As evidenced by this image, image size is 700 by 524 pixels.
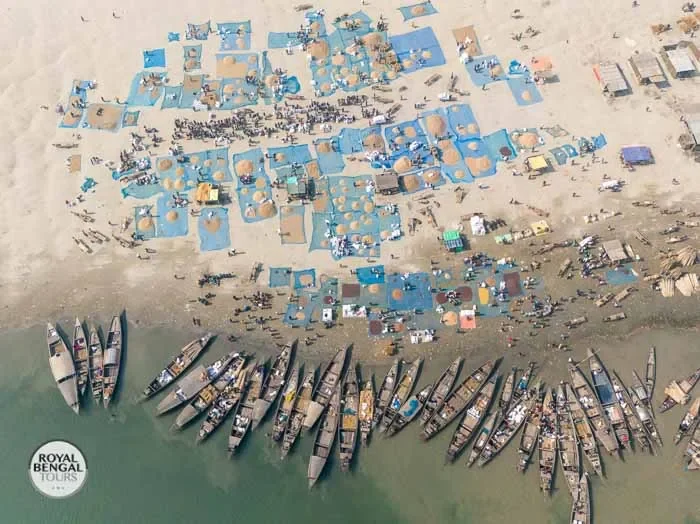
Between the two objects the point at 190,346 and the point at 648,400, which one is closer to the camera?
the point at 648,400

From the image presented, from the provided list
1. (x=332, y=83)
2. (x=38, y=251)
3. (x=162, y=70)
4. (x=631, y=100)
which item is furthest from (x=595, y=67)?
(x=38, y=251)


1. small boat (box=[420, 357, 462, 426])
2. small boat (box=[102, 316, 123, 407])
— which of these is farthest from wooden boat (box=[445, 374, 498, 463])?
small boat (box=[102, 316, 123, 407])

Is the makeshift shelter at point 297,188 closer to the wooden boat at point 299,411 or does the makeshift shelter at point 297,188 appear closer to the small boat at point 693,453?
the wooden boat at point 299,411

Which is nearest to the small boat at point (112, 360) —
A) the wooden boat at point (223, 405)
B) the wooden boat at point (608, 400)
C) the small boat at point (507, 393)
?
the wooden boat at point (223, 405)

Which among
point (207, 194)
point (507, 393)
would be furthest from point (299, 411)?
point (207, 194)

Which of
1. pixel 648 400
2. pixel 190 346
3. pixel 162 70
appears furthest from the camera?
pixel 162 70

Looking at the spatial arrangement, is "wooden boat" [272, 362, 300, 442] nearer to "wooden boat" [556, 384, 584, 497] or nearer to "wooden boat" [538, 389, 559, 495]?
"wooden boat" [538, 389, 559, 495]

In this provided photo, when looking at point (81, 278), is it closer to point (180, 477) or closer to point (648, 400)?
point (180, 477)

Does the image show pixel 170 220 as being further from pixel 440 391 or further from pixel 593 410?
pixel 593 410
